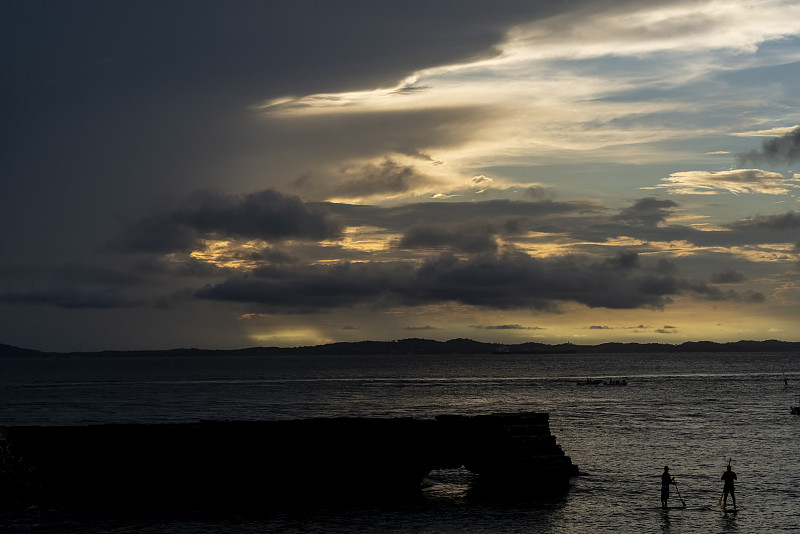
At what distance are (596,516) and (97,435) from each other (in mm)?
27289

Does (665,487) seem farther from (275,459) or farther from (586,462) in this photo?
(275,459)

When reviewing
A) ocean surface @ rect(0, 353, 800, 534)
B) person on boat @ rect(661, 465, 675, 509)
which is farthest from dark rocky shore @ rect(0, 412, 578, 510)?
person on boat @ rect(661, 465, 675, 509)

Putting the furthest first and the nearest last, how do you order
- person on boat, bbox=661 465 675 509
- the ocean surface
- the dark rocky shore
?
the dark rocky shore < person on boat, bbox=661 465 675 509 < the ocean surface

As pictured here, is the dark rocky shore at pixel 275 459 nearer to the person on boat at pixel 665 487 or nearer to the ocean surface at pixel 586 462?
the ocean surface at pixel 586 462

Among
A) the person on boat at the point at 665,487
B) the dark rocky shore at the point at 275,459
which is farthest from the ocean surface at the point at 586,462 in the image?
the dark rocky shore at the point at 275,459

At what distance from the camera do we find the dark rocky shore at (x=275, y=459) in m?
Result: 41.9

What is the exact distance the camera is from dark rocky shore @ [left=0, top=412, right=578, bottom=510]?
41.9m

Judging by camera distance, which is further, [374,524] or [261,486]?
[261,486]

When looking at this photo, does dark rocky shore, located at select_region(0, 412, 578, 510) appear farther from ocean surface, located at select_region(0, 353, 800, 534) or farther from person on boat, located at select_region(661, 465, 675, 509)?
person on boat, located at select_region(661, 465, 675, 509)

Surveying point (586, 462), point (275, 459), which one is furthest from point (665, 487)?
point (275, 459)

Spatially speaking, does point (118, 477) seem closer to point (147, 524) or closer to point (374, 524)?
point (147, 524)

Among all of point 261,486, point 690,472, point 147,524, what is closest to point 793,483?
point 690,472

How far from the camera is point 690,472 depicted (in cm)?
4853

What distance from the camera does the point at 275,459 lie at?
1690 inches
